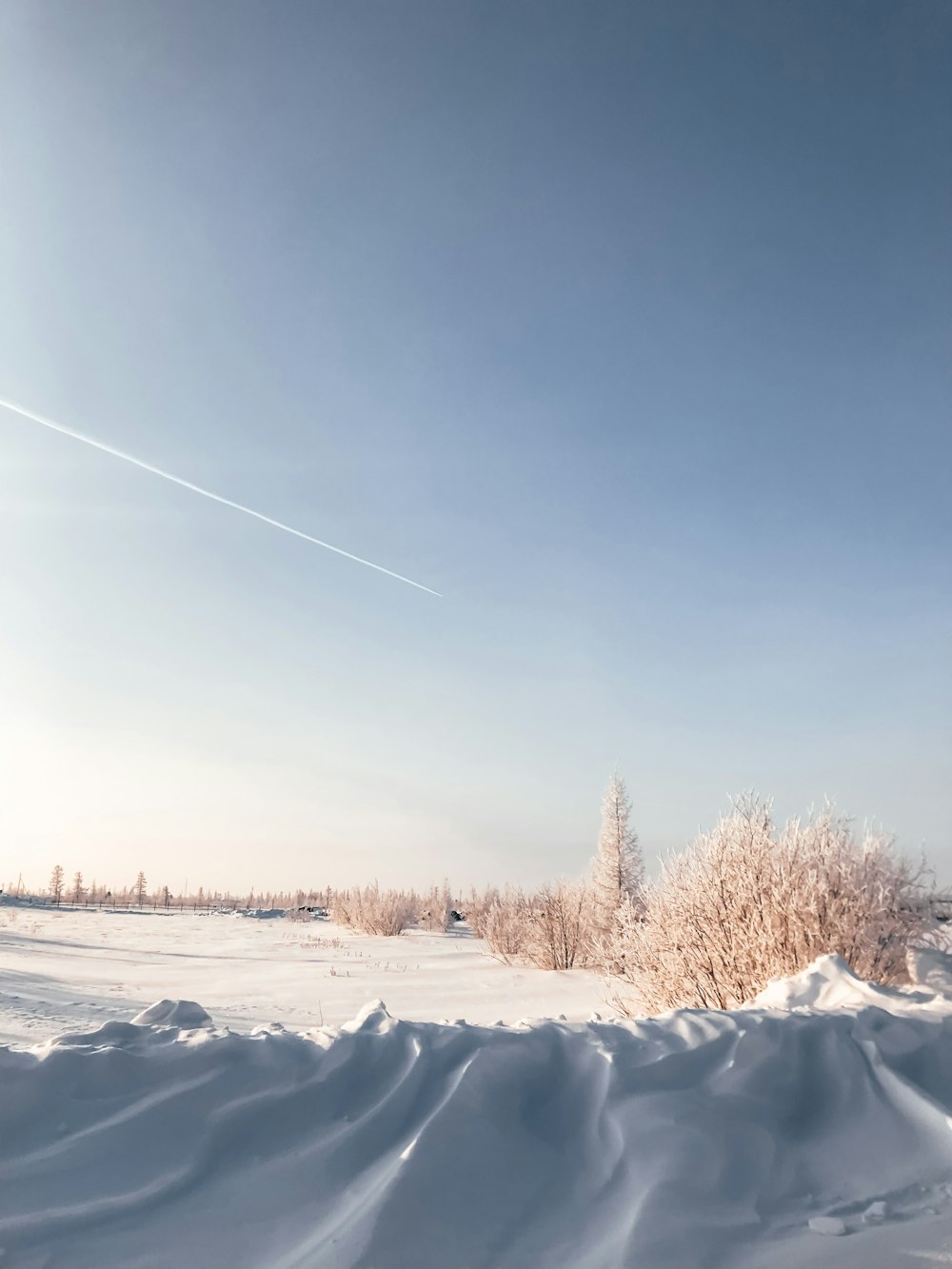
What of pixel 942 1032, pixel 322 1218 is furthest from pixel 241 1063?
pixel 942 1032

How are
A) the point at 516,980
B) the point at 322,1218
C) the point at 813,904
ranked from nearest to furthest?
the point at 322,1218, the point at 813,904, the point at 516,980

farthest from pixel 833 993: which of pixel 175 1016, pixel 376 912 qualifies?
pixel 376 912

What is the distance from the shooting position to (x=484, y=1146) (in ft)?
7.86

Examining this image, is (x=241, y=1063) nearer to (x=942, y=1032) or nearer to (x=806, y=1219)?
(x=806, y=1219)

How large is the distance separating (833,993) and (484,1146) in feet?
8.24

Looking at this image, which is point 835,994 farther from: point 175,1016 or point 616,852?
point 616,852

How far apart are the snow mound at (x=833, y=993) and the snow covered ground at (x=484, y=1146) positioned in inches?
17.6

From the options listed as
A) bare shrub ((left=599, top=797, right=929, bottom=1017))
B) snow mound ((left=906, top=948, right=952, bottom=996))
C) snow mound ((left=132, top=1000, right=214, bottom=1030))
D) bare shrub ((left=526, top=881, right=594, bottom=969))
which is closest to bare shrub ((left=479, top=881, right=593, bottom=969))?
bare shrub ((left=526, top=881, right=594, bottom=969))

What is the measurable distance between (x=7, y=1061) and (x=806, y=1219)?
238 cm

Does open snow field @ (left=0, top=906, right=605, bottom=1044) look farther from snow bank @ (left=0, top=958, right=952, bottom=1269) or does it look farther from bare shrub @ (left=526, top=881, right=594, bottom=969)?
snow bank @ (left=0, top=958, right=952, bottom=1269)

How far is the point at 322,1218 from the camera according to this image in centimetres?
211

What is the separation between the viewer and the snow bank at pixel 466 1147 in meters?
2.05

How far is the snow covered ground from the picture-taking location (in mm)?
2049

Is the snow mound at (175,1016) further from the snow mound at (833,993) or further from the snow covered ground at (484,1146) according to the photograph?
the snow mound at (833,993)
